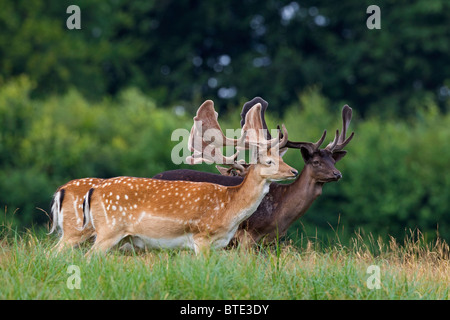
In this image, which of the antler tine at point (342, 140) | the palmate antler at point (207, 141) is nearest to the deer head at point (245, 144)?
the palmate antler at point (207, 141)

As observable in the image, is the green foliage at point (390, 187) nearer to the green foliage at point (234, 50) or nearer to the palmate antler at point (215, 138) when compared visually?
the green foliage at point (234, 50)

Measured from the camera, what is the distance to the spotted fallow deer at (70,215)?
7621 millimetres

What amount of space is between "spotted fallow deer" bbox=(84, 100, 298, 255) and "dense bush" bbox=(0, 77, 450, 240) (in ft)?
28.2

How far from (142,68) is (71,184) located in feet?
66.2

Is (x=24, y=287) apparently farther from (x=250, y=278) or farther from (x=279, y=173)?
(x=279, y=173)

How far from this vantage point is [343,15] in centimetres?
2642

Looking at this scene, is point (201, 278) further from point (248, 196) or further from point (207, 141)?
point (207, 141)

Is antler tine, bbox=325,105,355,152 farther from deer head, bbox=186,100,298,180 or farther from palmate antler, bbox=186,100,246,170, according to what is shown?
palmate antler, bbox=186,100,246,170

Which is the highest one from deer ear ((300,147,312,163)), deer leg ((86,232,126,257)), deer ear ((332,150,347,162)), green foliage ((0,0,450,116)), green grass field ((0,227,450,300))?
green foliage ((0,0,450,116))

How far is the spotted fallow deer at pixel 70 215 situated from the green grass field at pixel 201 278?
66 cm

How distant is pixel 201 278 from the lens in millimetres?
6051

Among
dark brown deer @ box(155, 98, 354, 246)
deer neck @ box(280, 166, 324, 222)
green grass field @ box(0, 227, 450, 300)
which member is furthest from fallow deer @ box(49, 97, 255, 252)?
deer neck @ box(280, 166, 324, 222)

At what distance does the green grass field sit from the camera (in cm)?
600
